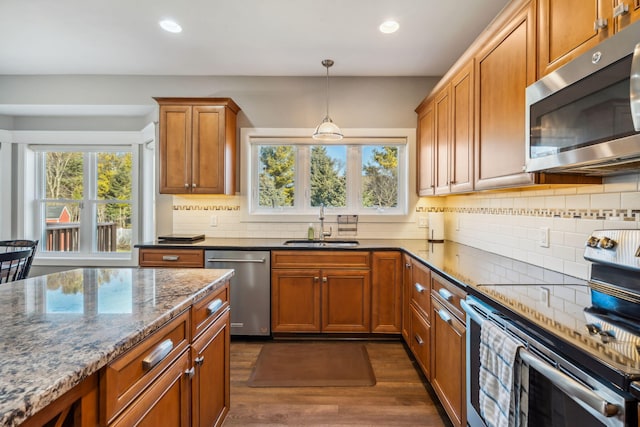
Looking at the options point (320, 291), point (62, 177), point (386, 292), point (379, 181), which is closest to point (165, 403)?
point (320, 291)

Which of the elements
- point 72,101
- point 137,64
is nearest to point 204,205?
point 137,64

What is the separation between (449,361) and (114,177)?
413cm

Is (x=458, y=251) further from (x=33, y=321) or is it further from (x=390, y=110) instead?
(x=33, y=321)

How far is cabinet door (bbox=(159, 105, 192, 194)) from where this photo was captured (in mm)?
3219

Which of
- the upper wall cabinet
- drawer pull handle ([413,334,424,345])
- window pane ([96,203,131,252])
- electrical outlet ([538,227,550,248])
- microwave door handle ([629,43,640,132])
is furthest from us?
window pane ([96,203,131,252])

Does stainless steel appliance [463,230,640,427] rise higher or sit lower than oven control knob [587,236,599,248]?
lower

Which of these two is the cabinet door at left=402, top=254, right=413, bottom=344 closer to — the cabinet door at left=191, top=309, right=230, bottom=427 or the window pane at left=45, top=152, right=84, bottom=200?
the cabinet door at left=191, top=309, right=230, bottom=427

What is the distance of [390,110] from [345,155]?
0.68m

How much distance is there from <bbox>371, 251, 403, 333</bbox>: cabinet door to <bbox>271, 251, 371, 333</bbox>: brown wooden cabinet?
55 mm

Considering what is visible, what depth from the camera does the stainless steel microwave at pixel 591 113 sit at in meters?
0.96

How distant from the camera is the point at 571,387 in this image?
0.82 m

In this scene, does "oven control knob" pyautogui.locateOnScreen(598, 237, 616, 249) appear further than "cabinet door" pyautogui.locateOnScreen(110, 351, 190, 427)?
Yes

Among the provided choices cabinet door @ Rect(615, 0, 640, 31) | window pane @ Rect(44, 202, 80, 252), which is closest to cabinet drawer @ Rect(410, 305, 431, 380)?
cabinet door @ Rect(615, 0, 640, 31)

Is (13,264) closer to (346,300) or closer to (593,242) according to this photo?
(346,300)
